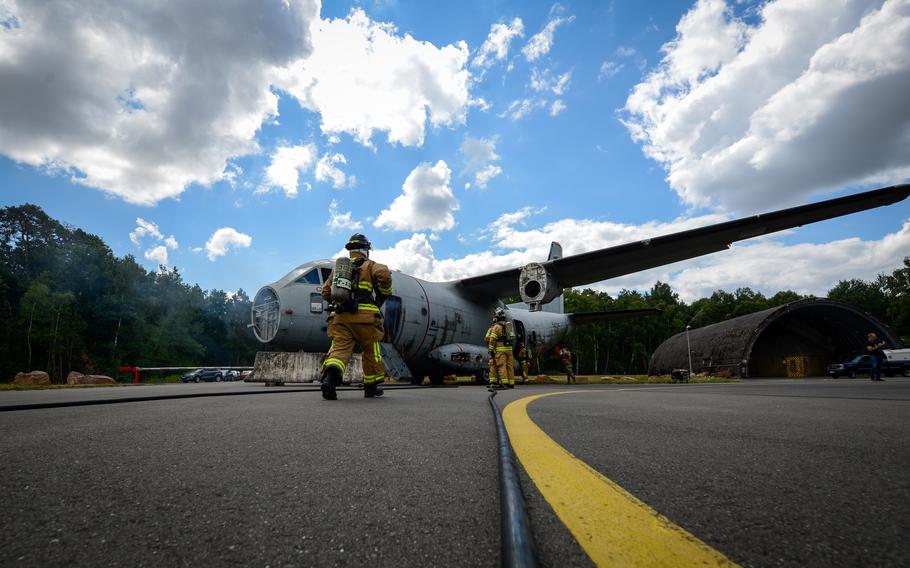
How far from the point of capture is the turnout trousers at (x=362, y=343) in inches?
203

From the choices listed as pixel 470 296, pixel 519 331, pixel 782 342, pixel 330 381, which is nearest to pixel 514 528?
pixel 330 381

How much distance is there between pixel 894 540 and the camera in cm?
87

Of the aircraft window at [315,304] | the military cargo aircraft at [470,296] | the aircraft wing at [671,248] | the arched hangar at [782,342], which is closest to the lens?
the aircraft wing at [671,248]

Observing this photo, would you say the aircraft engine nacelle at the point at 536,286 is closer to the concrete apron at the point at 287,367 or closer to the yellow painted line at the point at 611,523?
the concrete apron at the point at 287,367

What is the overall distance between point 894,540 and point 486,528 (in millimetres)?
846

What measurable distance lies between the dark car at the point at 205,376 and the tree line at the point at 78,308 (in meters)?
8.19

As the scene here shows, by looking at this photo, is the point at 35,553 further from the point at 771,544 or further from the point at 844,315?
the point at 844,315

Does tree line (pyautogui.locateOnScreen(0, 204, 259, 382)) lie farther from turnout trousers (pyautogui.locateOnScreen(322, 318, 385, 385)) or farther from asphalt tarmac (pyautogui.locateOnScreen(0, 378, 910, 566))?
asphalt tarmac (pyautogui.locateOnScreen(0, 378, 910, 566))

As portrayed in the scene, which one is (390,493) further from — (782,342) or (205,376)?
(782,342)

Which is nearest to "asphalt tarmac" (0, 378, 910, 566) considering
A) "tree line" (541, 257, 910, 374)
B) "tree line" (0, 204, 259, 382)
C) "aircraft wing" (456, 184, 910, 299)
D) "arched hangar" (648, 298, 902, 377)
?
"aircraft wing" (456, 184, 910, 299)

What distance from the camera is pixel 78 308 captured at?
36656mm

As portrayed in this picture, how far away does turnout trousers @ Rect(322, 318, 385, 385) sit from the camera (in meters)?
5.17

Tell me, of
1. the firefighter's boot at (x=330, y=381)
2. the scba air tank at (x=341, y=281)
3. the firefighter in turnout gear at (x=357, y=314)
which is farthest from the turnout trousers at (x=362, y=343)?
the scba air tank at (x=341, y=281)

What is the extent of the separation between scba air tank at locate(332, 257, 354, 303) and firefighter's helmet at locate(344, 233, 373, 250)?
53cm
